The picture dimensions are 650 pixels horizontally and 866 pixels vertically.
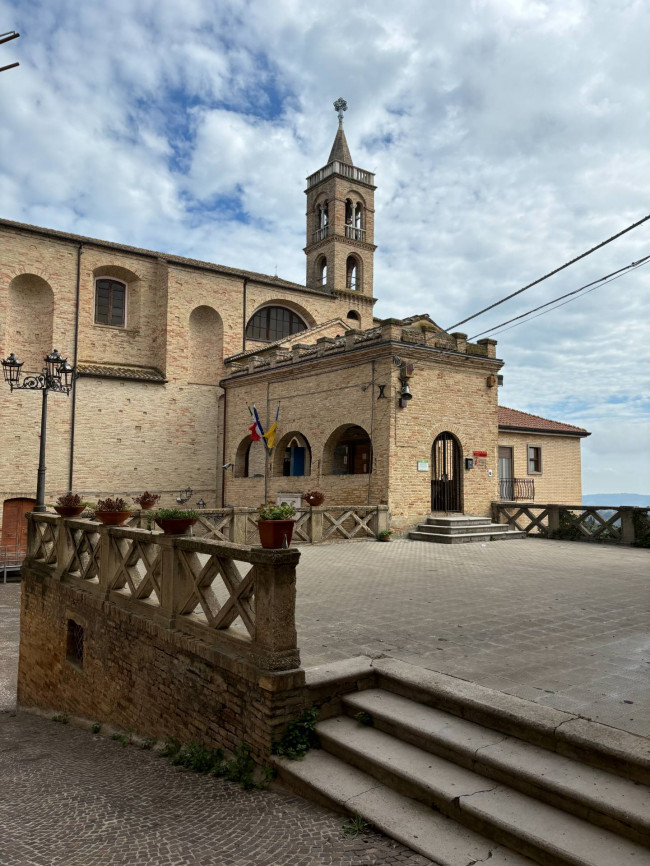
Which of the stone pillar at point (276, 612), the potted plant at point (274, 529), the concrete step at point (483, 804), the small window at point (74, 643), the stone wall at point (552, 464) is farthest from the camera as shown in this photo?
the stone wall at point (552, 464)

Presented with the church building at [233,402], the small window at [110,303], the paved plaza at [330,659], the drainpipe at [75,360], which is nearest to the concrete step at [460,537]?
the church building at [233,402]

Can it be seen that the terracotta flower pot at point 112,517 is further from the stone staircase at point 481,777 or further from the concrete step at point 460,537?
the concrete step at point 460,537

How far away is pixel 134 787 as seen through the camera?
15.9ft

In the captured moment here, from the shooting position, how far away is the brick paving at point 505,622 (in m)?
4.64

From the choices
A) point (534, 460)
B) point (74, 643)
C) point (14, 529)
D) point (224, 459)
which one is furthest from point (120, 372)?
point (534, 460)

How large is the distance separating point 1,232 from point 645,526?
947 inches

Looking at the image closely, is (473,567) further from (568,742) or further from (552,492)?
(552,492)

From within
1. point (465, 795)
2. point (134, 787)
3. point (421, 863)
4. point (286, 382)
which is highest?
point (286, 382)

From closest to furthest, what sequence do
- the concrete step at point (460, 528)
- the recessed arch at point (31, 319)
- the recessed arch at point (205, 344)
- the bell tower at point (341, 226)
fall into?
the concrete step at point (460, 528) → the recessed arch at point (31, 319) → the recessed arch at point (205, 344) → the bell tower at point (341, 226)

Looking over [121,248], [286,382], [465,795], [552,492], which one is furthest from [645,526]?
[121,248]

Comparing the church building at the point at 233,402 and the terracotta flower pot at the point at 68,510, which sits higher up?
the church building at the point at 233,402

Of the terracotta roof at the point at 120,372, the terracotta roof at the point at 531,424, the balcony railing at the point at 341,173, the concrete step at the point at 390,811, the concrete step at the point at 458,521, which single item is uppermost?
the balcony railing at the point at 341,173

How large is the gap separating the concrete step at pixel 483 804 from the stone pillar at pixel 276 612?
62 centimetres

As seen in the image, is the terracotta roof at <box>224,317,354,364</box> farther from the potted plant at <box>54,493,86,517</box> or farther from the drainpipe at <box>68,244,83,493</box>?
the potted plant at <box>54,493,86,517</box>
